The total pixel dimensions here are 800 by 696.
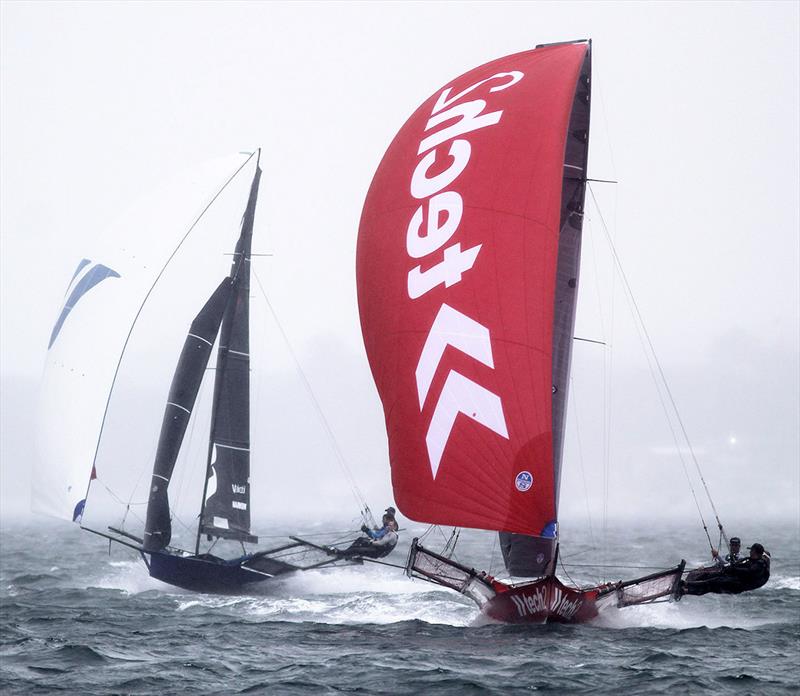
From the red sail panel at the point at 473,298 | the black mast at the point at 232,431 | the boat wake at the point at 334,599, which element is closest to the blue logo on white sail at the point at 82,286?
the black mast at the point at 232,431

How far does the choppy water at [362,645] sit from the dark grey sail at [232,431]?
1.97 metres

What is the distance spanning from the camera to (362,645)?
631 inches

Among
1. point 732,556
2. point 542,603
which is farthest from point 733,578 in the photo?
point 542,603

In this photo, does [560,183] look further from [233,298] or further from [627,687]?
[233,298]

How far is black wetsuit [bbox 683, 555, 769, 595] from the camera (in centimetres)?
1695

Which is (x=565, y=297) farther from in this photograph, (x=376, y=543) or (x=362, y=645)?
(x=376, y=543)

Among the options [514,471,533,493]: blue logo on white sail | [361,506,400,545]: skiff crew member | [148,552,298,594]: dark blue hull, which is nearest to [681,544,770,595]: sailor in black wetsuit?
[514,471,533,493]: blue logo on white sail

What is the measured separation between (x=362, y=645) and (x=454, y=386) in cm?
408

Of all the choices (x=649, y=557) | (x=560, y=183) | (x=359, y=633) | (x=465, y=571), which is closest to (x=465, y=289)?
(x=560, y=183)

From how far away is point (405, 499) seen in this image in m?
16.2

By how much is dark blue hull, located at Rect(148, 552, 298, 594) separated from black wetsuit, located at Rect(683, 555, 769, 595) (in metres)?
9.54

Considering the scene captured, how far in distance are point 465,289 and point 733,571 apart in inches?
245

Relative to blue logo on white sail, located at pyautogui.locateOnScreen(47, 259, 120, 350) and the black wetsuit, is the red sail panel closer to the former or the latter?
the black wetsuit

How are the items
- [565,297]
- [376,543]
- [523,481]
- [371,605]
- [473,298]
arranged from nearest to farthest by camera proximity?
[523,481] → [473,298] → [565,297] → [371,605] → [376,543]
